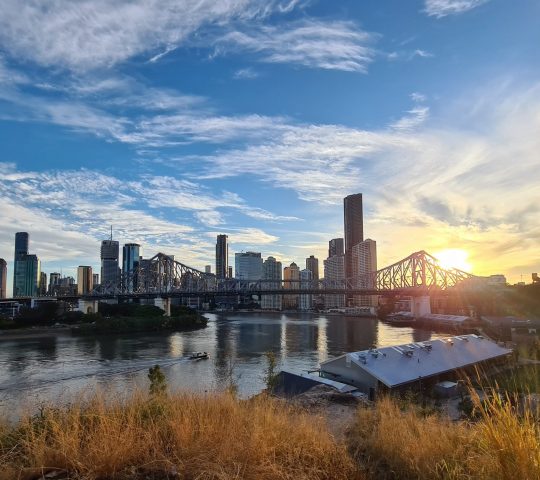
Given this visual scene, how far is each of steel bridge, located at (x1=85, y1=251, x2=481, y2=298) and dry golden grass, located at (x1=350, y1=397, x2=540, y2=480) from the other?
76.7 m

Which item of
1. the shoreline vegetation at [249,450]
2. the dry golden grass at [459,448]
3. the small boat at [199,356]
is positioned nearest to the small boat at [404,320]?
the small boat at [199,356]

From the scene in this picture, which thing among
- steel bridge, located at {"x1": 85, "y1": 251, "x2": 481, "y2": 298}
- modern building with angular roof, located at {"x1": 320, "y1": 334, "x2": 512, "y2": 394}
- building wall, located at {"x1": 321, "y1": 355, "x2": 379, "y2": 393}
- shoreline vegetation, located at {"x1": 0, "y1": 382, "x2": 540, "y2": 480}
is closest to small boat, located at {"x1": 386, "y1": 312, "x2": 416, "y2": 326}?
steel bridge, located at {"x1": 85, "y1": 251, "x2": 481, "y2": 298}

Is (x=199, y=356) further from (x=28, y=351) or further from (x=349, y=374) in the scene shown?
(x=349, y=374)

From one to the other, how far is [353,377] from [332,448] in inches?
633

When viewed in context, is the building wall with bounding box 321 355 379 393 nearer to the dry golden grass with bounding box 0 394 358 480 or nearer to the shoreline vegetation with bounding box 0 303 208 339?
the dry golden grass with bounding box 0 394 358 480

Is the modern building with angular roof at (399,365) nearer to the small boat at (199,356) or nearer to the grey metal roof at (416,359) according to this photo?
the grey metal roof at (416,359)

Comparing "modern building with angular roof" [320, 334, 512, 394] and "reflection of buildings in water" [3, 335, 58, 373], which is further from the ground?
"modern building with angular roof" [320, 334, 512, 394]

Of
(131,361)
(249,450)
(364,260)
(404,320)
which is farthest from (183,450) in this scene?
(364,260)

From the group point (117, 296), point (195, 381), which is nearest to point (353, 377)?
point (195, 381)

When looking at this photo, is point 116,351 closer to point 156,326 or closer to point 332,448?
point 156,326

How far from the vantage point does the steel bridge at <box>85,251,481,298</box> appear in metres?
87.7

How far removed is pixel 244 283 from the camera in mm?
116562

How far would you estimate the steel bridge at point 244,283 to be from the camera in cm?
8769

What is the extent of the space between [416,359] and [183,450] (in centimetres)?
1906
